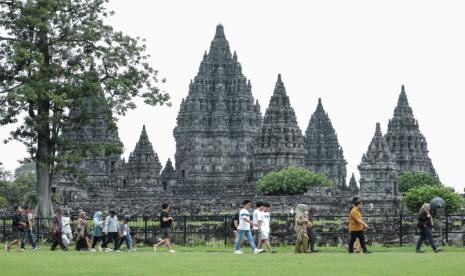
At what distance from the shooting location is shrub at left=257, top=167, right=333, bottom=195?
118m

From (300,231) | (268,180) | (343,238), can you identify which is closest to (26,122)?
(343,238)

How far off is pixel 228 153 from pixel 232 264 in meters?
125

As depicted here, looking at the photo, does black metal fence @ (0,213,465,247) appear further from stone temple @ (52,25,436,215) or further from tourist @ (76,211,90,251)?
stone temple @ (52,25,436,215)

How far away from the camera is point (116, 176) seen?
144875 mm

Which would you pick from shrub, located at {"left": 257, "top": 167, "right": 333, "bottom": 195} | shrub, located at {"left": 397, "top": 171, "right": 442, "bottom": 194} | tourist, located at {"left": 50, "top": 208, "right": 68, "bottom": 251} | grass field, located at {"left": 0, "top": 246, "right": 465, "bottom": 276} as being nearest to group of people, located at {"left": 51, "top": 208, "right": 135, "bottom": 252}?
tourist, located at {"left": 50, "top": 208, "right": 68, "bottom": 251}

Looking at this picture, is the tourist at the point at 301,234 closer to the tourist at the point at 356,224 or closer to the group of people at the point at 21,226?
the tourist at the point at 356,224

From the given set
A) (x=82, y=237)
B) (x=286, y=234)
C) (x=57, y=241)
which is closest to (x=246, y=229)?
(x=82, y=237)

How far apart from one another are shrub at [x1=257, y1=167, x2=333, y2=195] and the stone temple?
194cm

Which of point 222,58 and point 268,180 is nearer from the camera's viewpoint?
point 268,180

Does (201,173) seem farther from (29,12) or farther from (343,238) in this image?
(343,238)

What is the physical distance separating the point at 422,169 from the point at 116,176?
3982 cm

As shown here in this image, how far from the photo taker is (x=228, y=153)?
156 meters

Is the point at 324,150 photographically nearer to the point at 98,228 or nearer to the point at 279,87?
the point at 279,87

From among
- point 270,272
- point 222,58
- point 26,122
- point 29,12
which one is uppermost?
point 222,58
